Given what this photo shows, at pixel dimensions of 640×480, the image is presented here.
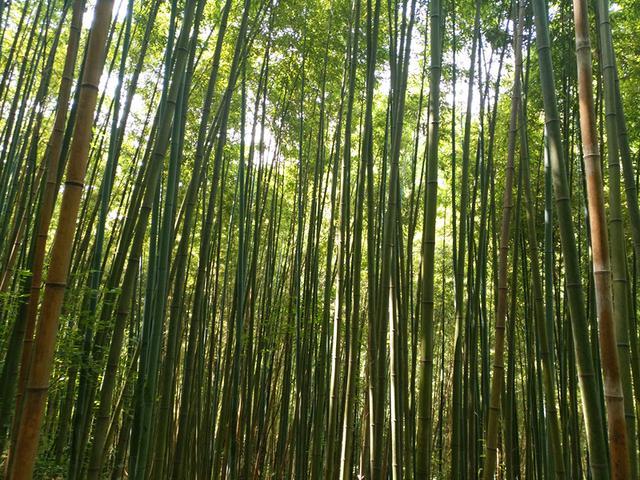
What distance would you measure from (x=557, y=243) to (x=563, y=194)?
152 inches

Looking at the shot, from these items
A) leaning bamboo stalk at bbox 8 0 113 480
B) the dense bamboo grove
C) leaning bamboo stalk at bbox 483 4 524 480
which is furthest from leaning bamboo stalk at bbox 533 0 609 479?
leaning bamboo stalk at bbox 8 0 113 480

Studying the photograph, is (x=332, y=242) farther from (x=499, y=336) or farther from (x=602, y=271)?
(x=602, y=271)

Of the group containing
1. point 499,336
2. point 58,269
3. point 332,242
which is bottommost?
point 58,269

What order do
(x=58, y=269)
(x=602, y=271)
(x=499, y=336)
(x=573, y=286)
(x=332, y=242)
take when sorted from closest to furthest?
(x=58, y=269)
(x=602, y=271)
(x=573, y=286)
(x=499, y=336)
(x=332, y=242)

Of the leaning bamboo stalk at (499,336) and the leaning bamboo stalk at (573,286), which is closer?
the leaning bamboo stalk at (573,286)

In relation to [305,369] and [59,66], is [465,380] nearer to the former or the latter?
[305,369]

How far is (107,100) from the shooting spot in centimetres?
700

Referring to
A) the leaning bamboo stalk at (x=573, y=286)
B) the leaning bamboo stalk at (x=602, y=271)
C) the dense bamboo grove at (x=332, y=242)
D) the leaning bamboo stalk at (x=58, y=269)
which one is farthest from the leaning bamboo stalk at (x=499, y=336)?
the leaning bamboo stalk at (x=58, y=269)

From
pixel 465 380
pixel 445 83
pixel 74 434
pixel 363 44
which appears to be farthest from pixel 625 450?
pixel 445 83

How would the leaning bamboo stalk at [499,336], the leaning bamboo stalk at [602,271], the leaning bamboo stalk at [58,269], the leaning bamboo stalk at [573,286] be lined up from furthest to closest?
the leaning bamboo stalk at [499,336] < the leaning bamboo stalk at [573,286] < the leaning bamboo stalk at [602,271] < the leaning bamboo stalk at [58,269]

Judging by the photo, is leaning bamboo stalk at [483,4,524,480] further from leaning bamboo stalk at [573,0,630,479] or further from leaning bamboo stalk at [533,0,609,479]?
leaning bamboo stalk at [573,0,630,479]

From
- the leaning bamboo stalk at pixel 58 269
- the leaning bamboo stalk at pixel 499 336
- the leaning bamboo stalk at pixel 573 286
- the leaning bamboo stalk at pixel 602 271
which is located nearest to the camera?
the leaning bamboo stalk at pixel 58 269

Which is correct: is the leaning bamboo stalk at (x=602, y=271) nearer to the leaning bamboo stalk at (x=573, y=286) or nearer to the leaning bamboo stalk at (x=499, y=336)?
the leaning bamboo stalk at (x=573, y=286)

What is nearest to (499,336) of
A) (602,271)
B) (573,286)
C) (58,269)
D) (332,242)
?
(573,286)
